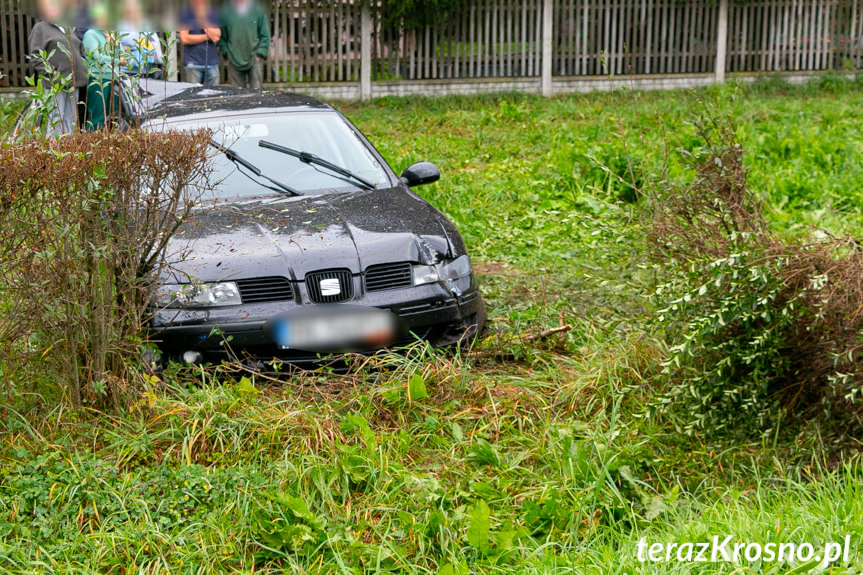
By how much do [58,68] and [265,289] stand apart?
3.29 m

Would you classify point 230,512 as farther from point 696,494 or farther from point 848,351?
point 848,351

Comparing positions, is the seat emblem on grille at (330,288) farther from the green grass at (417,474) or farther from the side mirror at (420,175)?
the side mirror at (420,175)

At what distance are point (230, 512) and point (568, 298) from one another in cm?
332

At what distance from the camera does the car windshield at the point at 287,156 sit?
5.86m

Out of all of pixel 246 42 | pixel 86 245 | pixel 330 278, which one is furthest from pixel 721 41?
pixel 86 245

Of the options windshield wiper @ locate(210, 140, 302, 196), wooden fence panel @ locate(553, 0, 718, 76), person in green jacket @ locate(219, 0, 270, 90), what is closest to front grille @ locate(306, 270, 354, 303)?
windshield wiper @ locate(210, 140, 302, 196)

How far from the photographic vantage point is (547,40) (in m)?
17.9

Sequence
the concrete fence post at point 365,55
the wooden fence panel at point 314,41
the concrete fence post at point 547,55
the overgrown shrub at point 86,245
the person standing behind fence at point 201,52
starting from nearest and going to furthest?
the overgrown shrub at point 86,245 → the person standing behind fence at point 201,52 → the wooden fence panel at point 314,41 → the concrete fence post at point 365,55 → the concrete fence post at point 547,55

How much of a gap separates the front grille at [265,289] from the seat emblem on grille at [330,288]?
16cm

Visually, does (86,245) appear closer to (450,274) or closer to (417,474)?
(417,474)

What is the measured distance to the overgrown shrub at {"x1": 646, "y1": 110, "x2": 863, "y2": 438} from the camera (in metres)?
3.90

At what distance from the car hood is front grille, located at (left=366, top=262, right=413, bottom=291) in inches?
1.3

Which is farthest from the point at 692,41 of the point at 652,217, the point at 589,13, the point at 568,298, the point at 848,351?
the point at 848,351

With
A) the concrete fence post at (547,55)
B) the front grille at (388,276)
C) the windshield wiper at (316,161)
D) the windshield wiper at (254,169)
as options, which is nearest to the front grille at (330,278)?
the front grille at (388,276)
